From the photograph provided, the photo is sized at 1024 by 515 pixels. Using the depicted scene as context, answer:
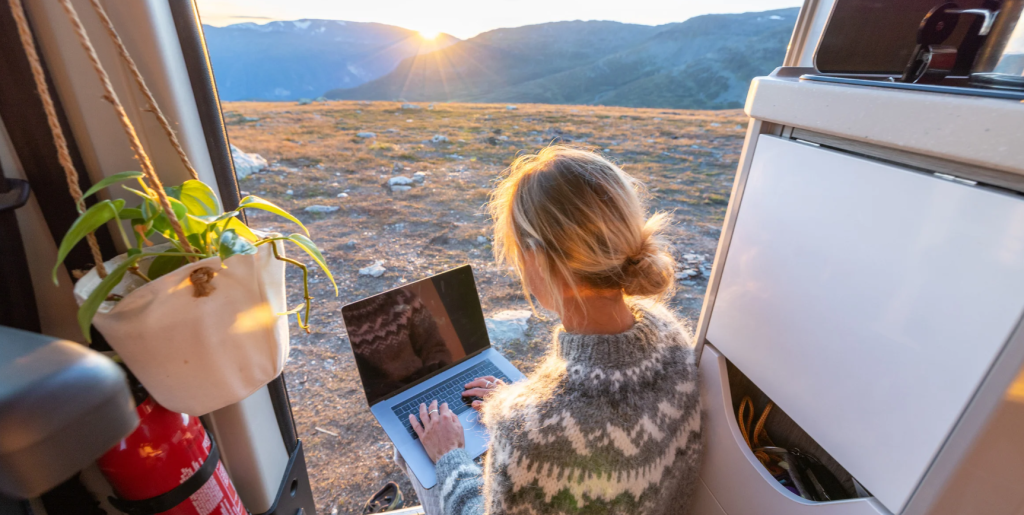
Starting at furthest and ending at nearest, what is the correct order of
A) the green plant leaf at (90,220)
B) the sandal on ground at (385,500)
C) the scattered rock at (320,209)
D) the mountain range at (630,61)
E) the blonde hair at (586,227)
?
the mountain range at (630,61) → the scattered rock at (320,209) → the sandal on ground at (385,500) → the blonde hair at (586,227) → the green plant leaf at (90,220)

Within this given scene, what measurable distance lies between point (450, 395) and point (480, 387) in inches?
3.2

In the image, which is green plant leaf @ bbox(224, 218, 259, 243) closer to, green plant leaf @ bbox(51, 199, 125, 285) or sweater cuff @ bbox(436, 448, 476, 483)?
green plant leaf @ bbox(51, 199, 125, 285)

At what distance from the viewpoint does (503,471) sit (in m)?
0.63

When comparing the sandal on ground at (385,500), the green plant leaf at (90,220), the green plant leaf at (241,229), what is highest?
the green plant leaf at (90,220)

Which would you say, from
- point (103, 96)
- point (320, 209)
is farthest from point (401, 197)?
point (103, 96)

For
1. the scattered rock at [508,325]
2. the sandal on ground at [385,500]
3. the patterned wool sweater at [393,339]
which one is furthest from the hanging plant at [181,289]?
the scattered rock at [508,325]

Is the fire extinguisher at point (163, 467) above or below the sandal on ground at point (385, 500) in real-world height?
above

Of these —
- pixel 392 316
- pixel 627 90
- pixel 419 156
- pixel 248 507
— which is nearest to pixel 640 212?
pixel 392 316

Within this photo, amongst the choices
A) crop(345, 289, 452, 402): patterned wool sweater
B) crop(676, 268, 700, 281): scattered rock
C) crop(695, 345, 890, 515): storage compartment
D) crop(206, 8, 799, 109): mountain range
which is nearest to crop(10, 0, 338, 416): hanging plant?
crop(345, 289, 452, 402): patterned wool sweater

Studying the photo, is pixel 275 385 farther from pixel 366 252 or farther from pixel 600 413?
pixel 366 252

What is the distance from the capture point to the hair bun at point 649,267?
69 centimetres

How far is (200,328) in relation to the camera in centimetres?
48

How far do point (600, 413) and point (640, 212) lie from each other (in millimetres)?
324

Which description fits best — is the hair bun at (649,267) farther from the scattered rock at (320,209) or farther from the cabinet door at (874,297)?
the scattered rock at (320,209)
